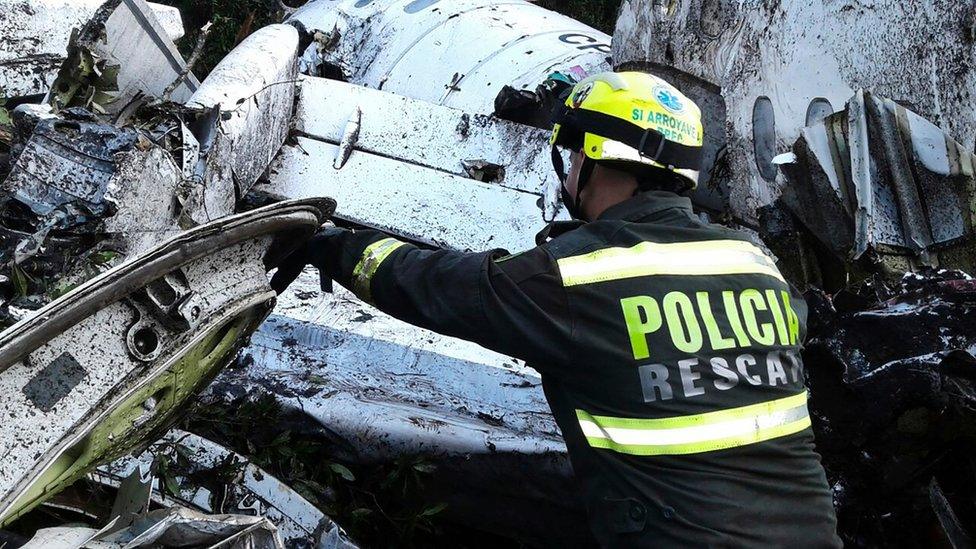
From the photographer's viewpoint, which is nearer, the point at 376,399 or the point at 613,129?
the point at 613,129

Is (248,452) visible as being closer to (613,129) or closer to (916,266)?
(613,129)

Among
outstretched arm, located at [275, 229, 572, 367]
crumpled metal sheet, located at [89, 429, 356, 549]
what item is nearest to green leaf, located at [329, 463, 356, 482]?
crumpled metal sheet, located at [89, 429, 356, 549]

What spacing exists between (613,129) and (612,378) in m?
0.59

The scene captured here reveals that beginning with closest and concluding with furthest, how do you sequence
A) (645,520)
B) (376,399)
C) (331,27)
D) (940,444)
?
(645,520)
(940,444)
(376,399)
(331,27)

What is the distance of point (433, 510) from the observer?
2.86 meters

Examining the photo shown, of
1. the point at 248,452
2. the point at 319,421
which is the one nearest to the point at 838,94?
the point at 319,421

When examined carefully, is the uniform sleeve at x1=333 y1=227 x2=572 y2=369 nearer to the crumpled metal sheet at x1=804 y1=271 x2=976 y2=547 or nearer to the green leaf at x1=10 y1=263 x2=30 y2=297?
the green leaf at x1=10 y1=263 x2=30 y2=297

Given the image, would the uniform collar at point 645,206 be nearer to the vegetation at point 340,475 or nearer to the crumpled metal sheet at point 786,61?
the vegetation at point 340,475

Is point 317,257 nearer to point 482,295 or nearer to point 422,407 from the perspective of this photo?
point 482,295

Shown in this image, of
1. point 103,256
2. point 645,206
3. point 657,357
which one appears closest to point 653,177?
point 645,206

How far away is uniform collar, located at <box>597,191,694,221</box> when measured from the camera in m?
2.10

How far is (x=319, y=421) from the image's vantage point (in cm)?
294

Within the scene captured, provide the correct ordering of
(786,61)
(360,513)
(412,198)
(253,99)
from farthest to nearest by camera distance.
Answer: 1. (412,198)
2. (253,99)
3. (786,61)
4. (360,513)

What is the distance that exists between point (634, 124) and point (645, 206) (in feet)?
0.63
